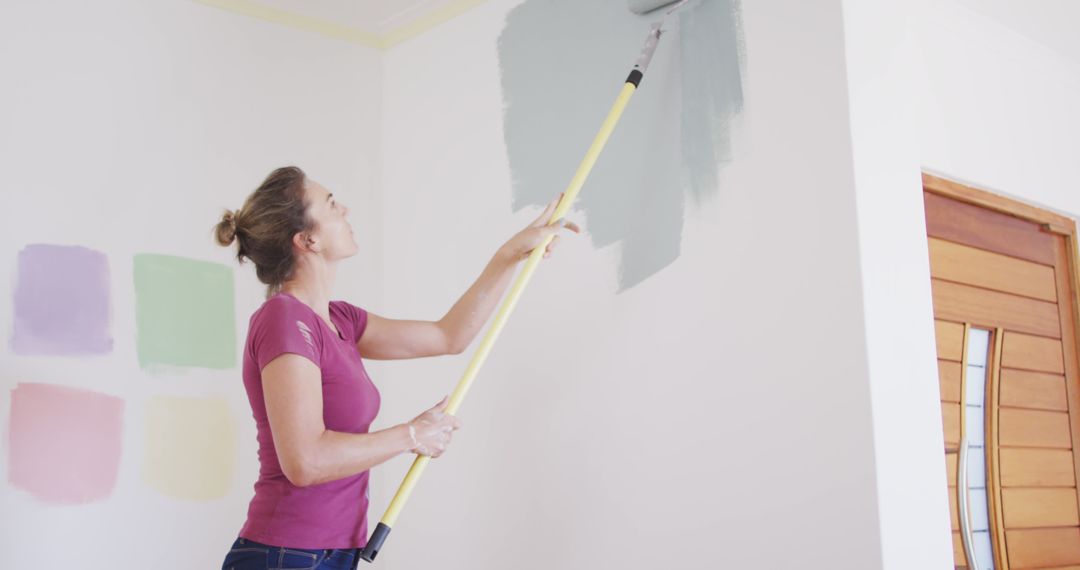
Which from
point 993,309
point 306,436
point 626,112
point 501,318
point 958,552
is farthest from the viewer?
point 993,309

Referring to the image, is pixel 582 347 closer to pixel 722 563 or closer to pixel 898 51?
pixel 722 563

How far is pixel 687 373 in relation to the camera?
2.01m

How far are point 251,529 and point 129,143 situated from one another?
125cm

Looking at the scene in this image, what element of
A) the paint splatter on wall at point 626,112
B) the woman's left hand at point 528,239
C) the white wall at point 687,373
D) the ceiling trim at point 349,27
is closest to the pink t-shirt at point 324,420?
the woman's left hand at point 528,239

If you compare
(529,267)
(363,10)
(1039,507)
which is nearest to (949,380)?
(1039,507)

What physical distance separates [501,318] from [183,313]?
3.32ft

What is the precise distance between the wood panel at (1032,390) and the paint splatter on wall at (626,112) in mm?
1113

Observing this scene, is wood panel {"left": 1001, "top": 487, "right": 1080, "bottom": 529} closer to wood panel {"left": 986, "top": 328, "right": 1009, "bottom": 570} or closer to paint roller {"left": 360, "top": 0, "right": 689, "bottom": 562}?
wood panel {"left": 986, "top": 328, "right": 1009, "bottom": 570}

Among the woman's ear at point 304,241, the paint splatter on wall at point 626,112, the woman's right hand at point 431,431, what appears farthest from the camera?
the paint splatter on wall at point 626,112

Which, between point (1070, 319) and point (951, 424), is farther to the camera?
point (1070, 319)

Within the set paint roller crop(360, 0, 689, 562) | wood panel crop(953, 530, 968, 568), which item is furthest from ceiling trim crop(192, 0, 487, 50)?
wood panel crop(953, 530, 968, 568)

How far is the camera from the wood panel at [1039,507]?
2.50 m

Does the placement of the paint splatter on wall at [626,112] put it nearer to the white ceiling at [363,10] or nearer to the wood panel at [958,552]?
the white ceiling at [363,10]

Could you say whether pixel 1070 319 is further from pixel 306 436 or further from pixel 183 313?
pixel 183 313
